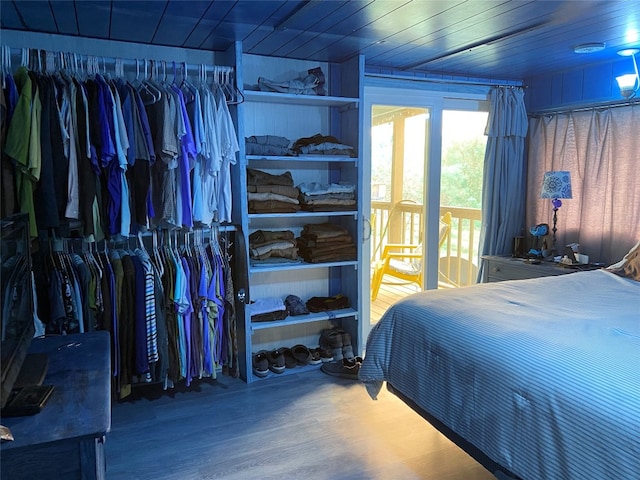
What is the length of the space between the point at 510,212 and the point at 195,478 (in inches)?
129

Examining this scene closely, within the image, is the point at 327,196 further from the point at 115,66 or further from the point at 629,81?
the point at 629,81

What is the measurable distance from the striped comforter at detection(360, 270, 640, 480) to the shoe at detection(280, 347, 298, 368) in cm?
101

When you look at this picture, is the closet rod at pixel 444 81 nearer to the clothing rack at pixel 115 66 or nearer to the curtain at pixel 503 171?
the curtain at pixel 503 171

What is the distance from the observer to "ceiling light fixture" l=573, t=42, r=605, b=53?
3.08 metres

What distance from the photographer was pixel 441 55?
3.34 m

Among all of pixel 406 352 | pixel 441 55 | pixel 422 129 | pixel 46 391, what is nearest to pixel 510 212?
pixel 422 129

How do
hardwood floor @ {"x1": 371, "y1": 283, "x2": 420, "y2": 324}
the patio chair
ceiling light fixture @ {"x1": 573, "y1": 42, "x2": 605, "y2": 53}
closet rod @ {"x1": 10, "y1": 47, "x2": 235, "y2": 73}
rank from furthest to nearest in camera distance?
hardwood floor @ {"x1": 371, "y1": 283, "x2": 420, "y2": 324}, the patio chair, ceiling light fixture @ {"x1": 573, "y1": 42, "x2": 605, "y2": 53}, closet rod @ {"x1": 10, "y1": 47, "x2": 235, "y2": 73}

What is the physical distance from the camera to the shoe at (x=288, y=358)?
338 cm

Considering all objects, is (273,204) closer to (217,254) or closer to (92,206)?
(217,254)

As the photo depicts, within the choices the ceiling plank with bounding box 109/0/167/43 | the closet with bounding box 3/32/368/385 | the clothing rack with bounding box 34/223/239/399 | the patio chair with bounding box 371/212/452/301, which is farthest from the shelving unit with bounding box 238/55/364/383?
the patio chair with bounding box 371/212/452/301

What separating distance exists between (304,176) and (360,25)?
48.0 inches

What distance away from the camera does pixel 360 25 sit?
8.66ft

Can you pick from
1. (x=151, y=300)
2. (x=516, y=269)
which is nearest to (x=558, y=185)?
(x=516, y=269)

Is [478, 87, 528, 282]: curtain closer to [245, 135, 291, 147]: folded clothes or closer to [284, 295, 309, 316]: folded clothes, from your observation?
[284, 295, 309, 316]: folded clothes
